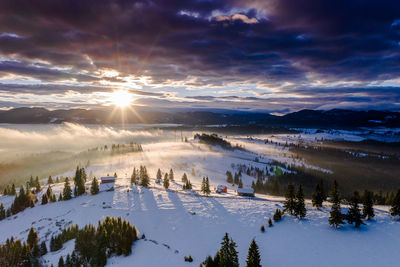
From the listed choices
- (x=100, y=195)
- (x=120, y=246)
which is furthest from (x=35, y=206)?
(x=120, y=246)

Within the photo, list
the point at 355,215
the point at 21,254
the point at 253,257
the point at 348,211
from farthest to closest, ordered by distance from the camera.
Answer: the point at 21,254
the point at 348,211
the point at 355,215
the point at 253,257

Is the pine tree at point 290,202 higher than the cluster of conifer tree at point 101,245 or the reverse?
higher

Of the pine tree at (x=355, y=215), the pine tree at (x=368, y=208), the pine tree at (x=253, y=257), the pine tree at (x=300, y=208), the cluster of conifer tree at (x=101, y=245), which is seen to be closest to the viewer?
the pine tree at (x=253, y=257)

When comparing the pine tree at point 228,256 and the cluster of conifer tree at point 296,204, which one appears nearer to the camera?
the pine tree at point 228,256


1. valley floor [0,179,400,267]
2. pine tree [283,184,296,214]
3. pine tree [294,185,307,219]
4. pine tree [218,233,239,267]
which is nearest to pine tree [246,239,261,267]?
pine tree [218,233,239,267]

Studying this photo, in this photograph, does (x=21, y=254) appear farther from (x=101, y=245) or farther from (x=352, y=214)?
(x=352, y=214)

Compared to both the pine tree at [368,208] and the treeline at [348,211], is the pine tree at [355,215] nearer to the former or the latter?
the treeline at [348,211]

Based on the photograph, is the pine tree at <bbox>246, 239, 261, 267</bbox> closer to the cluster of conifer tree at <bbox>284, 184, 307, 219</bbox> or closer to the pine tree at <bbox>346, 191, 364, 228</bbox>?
the cluster of conifer tree at <bbox>284, 184, 307, 219</bbox>

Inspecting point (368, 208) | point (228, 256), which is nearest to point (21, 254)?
point (228, 256)

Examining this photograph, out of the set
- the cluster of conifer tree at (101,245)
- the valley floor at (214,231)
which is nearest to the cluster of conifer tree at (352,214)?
the valley floor at (214,231)
